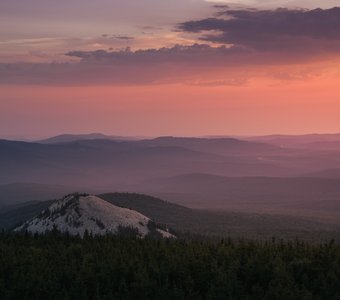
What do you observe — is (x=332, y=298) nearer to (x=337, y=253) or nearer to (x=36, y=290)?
(x=337, y=253)

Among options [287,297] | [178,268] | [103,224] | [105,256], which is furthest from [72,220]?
[287,297]

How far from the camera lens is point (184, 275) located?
195 ft

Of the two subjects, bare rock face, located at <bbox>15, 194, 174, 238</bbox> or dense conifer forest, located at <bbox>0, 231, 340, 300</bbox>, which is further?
bare rock face, located at <bbox>15, 194, 174, 238</bbox>

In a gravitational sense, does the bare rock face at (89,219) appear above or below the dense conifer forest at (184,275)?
below

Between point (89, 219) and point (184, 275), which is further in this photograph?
point (89, 219)

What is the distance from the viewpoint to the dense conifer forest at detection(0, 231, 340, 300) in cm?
5394

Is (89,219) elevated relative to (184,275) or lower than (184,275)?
lower

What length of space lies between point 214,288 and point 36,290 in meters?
16.6

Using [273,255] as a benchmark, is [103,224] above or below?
below

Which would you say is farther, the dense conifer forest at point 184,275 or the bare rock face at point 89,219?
the bare rock face at point 89,219

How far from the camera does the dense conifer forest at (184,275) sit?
53938 mm

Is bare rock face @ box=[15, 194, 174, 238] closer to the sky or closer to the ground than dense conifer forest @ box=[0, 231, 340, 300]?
closer to the ground

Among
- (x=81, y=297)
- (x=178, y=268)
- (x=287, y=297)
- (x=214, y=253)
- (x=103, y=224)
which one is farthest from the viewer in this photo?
(x=103, y=224)

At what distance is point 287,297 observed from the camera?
5075 cm
